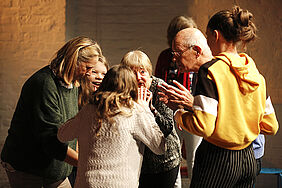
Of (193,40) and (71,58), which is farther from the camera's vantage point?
(71,58)

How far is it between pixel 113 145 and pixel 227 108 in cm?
69

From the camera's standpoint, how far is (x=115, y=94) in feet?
7.84

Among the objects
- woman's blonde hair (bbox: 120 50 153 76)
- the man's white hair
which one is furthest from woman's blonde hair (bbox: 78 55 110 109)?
the man's white hair

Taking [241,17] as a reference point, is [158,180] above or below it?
below

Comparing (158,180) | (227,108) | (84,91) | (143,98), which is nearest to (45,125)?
(143,98)

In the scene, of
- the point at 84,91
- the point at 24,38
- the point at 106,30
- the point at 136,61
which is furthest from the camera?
the point at 106,30

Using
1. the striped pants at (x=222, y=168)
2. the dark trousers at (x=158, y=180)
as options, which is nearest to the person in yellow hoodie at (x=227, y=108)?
the striped pants at (x=222, y=168)

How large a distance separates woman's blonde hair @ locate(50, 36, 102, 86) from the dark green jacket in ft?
0.18

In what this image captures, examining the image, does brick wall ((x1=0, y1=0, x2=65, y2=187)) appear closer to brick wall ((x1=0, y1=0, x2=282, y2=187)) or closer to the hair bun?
brick wall ((x1=0, y1=0, x2=282, y2=187))

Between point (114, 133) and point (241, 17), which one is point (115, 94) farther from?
point (241, 17)

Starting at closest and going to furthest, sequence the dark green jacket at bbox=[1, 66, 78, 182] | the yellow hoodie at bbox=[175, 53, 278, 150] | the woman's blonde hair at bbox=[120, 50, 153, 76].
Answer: the yellow hoodie at bbox=[175, 53, 278, 150] → the dark green jacket at bbox=[1, 66, 78, 182] → the woman's blonde hair at bbox=[120, 50, 153, 76]

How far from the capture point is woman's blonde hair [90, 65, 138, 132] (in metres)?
2.36

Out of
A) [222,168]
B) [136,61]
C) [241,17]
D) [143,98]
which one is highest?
[241,17]

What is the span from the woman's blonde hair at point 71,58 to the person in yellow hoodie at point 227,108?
2.56 feet
